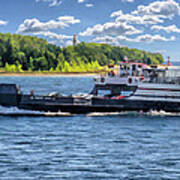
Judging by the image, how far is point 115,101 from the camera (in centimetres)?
4728

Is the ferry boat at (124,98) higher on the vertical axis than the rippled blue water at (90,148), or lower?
higher

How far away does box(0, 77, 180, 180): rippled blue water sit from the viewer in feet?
80.5

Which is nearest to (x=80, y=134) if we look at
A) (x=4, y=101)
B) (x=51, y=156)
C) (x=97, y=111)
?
(x=51, y=156)

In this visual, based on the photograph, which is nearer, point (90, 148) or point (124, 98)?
point (90, 148)

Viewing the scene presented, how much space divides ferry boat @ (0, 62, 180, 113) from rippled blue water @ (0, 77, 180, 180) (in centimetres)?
230

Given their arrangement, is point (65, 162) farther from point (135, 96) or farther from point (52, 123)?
point (135, 96)

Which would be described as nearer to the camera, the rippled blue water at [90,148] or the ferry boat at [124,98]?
the rippled blue water at [90,148]

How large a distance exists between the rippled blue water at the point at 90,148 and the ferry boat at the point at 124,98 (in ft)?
7.54

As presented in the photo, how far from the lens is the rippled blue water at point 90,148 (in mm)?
24547

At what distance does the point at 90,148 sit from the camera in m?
30.4

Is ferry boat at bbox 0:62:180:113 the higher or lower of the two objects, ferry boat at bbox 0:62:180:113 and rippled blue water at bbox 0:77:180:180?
the higher

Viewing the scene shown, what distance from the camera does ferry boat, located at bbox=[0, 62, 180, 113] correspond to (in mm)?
47125

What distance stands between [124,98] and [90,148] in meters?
17.8

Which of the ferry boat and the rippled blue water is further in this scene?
the ferry boat
